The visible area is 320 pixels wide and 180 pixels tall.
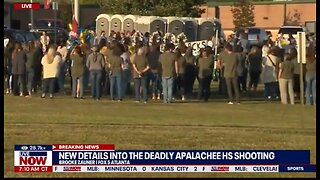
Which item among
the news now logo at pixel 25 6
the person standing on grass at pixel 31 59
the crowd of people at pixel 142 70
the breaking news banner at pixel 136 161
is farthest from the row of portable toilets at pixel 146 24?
the breaking news banner at pixel 136 161

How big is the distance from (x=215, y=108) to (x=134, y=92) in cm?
413

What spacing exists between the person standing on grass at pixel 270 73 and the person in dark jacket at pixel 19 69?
277 inches

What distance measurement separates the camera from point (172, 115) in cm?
2184

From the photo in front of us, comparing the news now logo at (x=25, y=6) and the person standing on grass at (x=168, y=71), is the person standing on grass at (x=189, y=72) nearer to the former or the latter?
the person standing on grass at (x=168, y=71)

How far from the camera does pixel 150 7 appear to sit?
42219 millimetres

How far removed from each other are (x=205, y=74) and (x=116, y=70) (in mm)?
2710

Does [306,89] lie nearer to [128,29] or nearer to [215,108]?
[215,108]

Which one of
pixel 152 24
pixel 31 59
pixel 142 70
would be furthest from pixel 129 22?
pixel 142 70

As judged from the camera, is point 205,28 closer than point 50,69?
No

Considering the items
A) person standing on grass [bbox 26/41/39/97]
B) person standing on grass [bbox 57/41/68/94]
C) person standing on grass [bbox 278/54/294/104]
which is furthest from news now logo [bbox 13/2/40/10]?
person standing on grass [bbox 278/54/294/104]

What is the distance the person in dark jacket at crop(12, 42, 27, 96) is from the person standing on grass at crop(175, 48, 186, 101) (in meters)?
4.37

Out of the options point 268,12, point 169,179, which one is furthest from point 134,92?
point 268,12

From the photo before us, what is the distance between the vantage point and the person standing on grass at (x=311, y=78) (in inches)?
974

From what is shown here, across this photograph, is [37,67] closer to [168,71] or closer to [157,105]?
[168,71]
